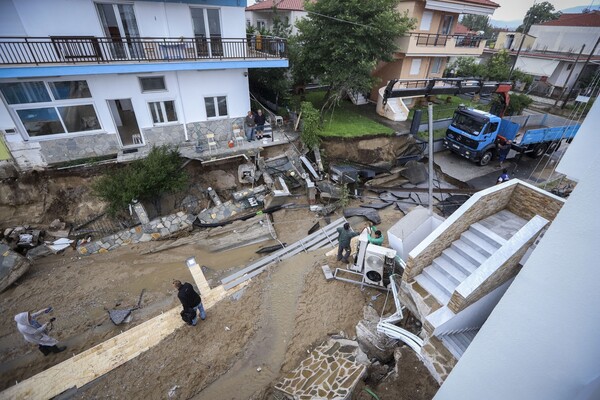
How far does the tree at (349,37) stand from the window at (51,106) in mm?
10749

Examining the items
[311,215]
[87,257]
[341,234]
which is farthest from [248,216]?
[87,257]

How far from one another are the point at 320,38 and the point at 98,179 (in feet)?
42.1

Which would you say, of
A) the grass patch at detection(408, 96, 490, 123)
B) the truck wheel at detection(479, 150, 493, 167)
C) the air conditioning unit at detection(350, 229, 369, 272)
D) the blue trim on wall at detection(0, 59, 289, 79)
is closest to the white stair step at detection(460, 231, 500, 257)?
the air conditioning unit at detection(350, 229, 369, 272)

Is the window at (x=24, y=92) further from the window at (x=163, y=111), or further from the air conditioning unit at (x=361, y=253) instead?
the air conditioning unit at (x=361, y=253)

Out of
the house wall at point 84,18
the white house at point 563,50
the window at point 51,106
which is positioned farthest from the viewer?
the white house at point 563,50

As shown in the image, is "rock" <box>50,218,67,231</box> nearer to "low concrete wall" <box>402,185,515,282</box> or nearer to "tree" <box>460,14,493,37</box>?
"low concrete wall" <box>402,185,515,282</box>

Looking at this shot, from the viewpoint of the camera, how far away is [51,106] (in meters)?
11.4

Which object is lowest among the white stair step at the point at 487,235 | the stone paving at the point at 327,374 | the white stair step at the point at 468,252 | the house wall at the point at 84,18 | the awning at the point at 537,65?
the stone paving at the point at 327,374

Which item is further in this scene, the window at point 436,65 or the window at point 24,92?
the window at point 436,65

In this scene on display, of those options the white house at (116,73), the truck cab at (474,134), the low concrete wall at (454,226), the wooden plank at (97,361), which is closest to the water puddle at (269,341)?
the wooden plank at (97,361)

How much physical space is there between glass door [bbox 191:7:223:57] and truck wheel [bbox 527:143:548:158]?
1825cm

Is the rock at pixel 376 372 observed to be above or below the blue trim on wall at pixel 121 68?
below

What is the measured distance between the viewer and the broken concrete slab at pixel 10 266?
9078 mm

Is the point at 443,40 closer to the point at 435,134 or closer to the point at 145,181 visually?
the point at 435,134
